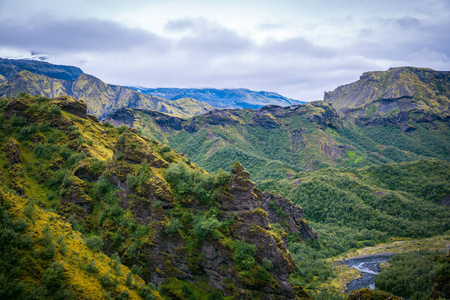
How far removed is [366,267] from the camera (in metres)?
101

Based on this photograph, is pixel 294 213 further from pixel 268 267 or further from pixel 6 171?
pixel 6 171

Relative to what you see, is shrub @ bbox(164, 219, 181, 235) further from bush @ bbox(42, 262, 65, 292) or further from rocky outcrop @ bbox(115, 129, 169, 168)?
bush @ bbox(42, 262, 65, 292)

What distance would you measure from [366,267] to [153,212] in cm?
9973

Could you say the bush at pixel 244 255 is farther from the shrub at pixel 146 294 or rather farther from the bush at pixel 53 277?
the bush at pixel 53 277

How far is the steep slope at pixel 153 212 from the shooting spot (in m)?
43.1

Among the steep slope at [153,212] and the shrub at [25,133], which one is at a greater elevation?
the shrub at [25,133]

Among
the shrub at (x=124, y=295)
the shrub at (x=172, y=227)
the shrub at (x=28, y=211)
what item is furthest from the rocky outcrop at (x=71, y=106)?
the shrub at (x=124, y=295)

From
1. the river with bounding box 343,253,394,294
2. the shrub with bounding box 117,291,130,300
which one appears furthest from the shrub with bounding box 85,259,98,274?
the river with bounding box 343,253,394,294

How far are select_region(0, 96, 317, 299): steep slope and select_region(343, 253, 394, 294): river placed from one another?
49.5 meters

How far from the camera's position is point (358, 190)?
566 feet

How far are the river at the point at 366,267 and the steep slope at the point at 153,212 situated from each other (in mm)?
49539

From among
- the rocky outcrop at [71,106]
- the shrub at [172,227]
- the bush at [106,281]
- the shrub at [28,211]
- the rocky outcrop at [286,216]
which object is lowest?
the rocky outcrop at [286,216]

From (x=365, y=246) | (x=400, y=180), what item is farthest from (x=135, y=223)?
(x=400, y=180)

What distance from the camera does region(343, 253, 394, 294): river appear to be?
8468cm
